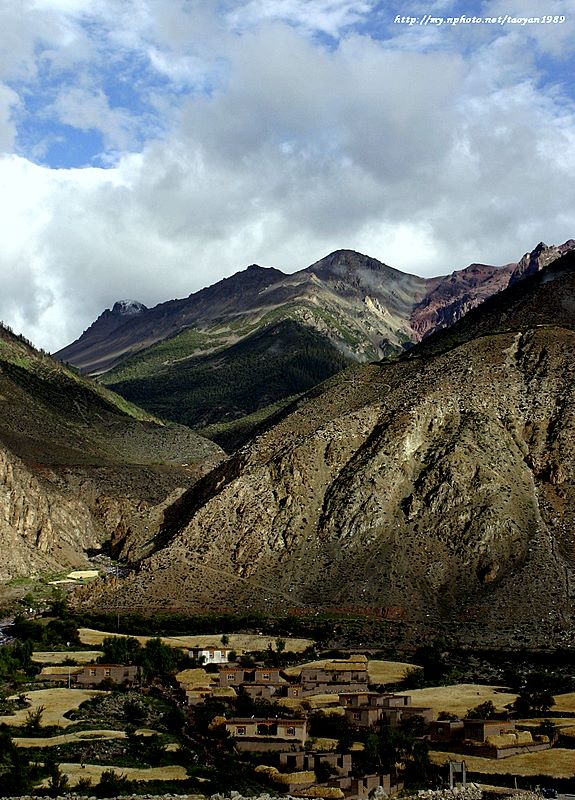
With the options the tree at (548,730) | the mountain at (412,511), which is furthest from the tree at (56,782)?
the mountain at (412,511)

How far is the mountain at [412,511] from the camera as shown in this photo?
9244 centimetres

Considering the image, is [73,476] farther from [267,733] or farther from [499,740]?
[499,740]

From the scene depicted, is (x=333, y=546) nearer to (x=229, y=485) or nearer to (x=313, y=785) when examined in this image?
(x=229, y=485)

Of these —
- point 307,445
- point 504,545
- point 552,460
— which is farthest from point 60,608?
point 552,460

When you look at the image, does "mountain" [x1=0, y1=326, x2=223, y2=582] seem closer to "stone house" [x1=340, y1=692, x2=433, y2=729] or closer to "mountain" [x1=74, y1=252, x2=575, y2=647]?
"mountain" [x1=74, y1=252, x2=575, y2=647]

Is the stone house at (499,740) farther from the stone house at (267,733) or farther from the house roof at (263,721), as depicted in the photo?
the house roof at (263,721)

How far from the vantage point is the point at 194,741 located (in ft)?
201

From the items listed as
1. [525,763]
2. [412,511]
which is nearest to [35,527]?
[412,511]

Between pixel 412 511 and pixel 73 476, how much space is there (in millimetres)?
57851

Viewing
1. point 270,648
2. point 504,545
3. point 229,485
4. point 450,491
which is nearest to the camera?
point 270,648

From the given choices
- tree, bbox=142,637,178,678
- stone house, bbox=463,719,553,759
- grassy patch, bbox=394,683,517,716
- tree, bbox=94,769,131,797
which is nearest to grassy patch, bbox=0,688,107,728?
tree, bbox=142,637,178,678

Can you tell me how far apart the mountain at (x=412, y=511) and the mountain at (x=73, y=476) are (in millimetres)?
12762

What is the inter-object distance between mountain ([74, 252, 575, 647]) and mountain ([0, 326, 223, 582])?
1276cm

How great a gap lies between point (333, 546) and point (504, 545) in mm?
14203
